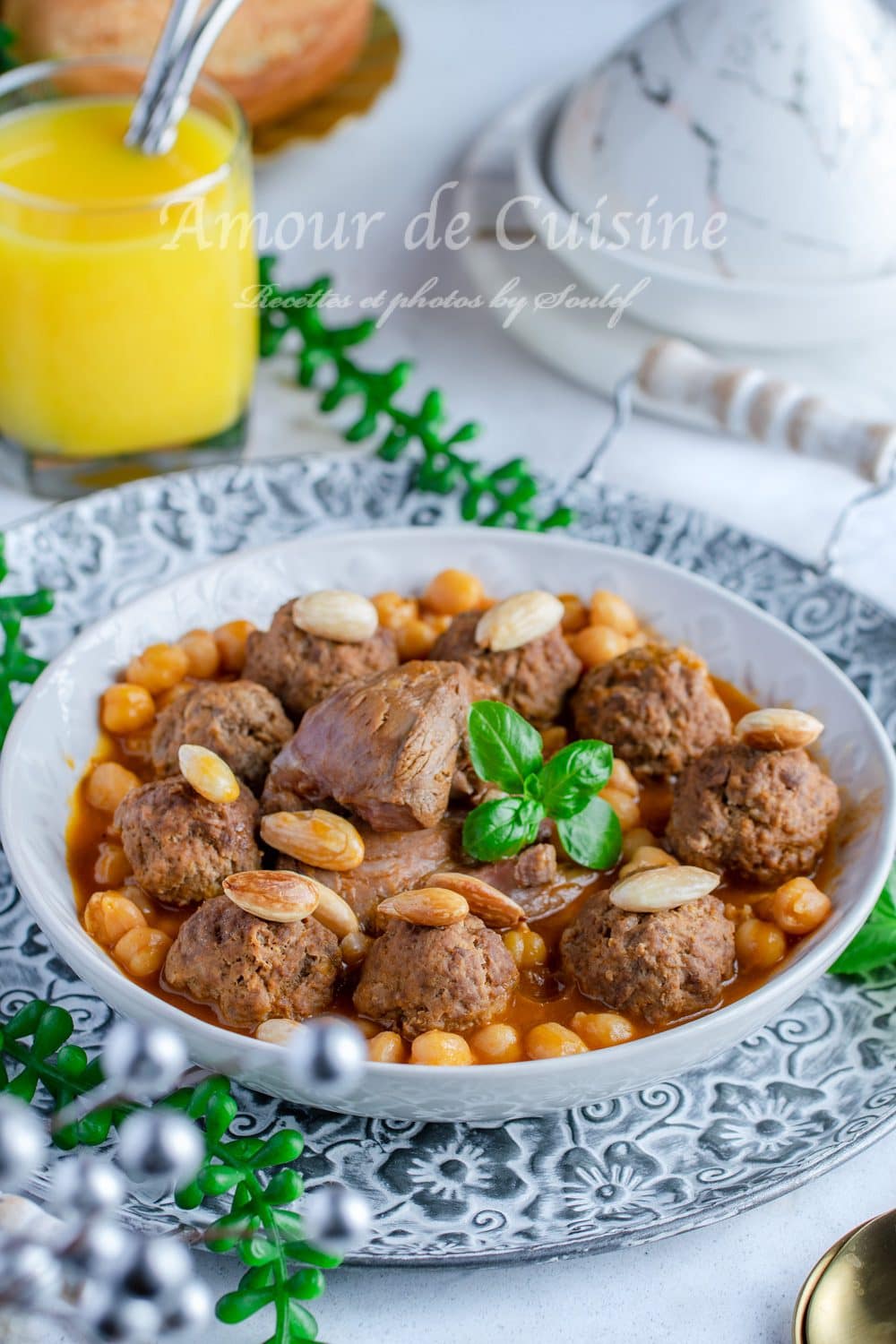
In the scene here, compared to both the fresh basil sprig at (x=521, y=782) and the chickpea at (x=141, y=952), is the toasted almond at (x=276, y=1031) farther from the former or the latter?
the fresh basil sprig at (x=521, y=782)

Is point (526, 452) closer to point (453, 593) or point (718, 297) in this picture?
point (718, 297)

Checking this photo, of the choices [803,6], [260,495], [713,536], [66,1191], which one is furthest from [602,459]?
[66,1191]

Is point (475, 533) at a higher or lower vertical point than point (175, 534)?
higher

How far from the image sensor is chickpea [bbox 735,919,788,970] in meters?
3.34

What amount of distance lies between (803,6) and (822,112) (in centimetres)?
42

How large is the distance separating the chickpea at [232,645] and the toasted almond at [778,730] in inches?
55.6

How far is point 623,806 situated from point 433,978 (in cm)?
83

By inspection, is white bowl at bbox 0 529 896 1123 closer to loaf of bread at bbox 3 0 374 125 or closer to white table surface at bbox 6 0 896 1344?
white table surface at bbox 6 0 896 1344

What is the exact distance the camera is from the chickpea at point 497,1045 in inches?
123

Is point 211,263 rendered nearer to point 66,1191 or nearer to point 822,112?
point 822,112

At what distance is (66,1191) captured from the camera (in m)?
1.78

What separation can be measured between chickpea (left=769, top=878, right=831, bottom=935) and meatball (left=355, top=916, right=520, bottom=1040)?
26.1 inches

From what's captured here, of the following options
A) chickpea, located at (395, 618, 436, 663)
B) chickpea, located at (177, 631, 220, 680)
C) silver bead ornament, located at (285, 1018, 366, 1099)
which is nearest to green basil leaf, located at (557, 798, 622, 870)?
chickpea, located at (395, 618, 436, 663)

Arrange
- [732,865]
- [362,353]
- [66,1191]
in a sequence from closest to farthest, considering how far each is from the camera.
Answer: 1. [66,1191]
2. [732,865]
3. [362,353]
